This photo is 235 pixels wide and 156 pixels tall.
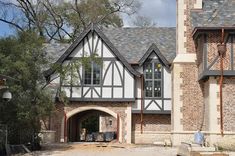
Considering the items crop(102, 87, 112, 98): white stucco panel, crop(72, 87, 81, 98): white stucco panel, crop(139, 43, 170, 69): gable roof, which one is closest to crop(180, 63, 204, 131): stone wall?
crop(139, 43, 170, 69): gable roof

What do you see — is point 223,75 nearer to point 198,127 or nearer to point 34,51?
point 198,127

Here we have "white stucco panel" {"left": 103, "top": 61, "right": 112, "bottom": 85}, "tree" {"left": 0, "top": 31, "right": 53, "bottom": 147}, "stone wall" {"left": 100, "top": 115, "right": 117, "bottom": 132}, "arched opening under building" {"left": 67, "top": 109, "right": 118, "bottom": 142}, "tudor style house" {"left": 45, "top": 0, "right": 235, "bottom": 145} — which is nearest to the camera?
"tudor style house" {"left": 45, "top": 0, "right": 235, "bottom": 145}

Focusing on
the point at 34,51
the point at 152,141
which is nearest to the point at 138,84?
the point at 152,141

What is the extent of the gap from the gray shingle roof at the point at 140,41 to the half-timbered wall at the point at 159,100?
1051 millimetres

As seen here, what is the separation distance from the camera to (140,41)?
1315 inches

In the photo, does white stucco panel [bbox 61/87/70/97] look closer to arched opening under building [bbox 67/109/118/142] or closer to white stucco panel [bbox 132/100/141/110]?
arched opening under building [bbox 67/109/118/142]

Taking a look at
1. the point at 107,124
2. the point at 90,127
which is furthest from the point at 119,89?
the point at 107,124

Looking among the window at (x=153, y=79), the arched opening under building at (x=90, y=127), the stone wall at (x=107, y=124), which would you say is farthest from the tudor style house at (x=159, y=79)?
the stone wall at (x=107, y=124)

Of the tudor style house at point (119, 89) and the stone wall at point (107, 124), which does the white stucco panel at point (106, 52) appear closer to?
the tudor style house at point (119, 89)

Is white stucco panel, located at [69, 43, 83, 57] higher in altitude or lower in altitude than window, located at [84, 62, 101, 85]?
higher

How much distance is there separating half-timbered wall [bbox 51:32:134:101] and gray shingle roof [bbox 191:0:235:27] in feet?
24.1

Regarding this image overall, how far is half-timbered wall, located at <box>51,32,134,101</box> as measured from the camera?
29922mm

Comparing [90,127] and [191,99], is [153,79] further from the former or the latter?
[90,127]

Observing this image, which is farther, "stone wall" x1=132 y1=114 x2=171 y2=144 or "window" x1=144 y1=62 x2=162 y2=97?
"window" x1=144 y1=62 x2=162 y2=97
